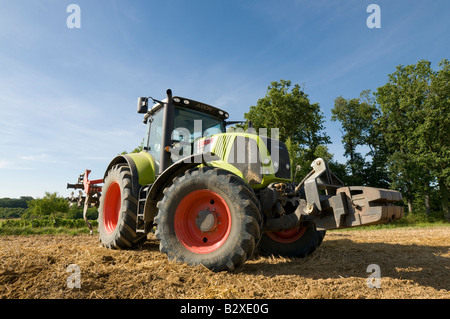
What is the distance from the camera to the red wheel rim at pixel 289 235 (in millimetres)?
5254

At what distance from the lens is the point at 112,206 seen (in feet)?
21.0

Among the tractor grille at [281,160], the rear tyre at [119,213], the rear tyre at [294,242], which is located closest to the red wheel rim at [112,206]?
the rear tyre at [119,213]

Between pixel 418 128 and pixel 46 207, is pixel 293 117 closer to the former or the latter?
pixel 418 128

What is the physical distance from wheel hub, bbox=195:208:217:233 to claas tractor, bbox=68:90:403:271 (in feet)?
0.04

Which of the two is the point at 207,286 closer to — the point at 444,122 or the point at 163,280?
the point at 163,280

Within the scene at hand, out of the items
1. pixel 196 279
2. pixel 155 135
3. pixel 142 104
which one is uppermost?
pixel 142 104

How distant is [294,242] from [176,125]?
3.03m

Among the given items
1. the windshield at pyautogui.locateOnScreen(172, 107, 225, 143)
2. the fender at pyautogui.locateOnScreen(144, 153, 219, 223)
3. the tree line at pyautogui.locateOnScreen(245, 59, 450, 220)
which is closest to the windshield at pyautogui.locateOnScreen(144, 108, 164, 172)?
the windshield at pyautogui.locateOnScreen(172, 107, 225, 143)

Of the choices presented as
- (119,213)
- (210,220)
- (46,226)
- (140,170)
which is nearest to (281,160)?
(210,220)

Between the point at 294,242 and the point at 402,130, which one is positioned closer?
the point at 294,242

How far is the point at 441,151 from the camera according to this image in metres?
26.8

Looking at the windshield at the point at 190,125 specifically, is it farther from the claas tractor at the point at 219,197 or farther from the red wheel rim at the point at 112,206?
the red wheel rim at the point at 112,206

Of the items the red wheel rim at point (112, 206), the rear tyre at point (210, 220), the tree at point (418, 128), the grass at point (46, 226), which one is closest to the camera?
the rear tyre at point (210, 220)

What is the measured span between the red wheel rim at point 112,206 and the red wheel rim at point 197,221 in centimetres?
276
